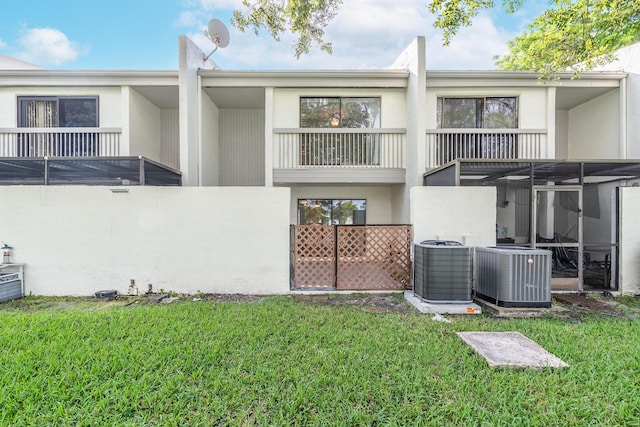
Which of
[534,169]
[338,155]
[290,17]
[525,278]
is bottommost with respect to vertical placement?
[525,278]

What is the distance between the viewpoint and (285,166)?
339 inches

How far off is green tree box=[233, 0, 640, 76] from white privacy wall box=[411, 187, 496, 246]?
379 centimetres

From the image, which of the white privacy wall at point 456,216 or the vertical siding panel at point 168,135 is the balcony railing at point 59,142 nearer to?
the vertical siding panel at point 168,135

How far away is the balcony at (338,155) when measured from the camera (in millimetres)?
8547

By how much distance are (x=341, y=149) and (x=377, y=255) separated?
11.2ft

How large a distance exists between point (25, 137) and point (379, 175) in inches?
376

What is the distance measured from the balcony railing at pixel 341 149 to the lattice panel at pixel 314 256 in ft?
8.52

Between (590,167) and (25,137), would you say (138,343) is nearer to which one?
(25,137)

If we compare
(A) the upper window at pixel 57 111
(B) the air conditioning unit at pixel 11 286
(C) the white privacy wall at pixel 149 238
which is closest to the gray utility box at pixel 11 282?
(B) the air conditioning unit at pixel 11 286

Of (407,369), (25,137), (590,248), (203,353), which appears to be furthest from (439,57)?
(25,137)

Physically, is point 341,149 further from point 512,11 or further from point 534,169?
point 512,11

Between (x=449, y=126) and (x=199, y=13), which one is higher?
(x=199, y=13)

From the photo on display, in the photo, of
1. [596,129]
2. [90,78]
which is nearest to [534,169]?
[596,129]

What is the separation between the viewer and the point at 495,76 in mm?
8336
